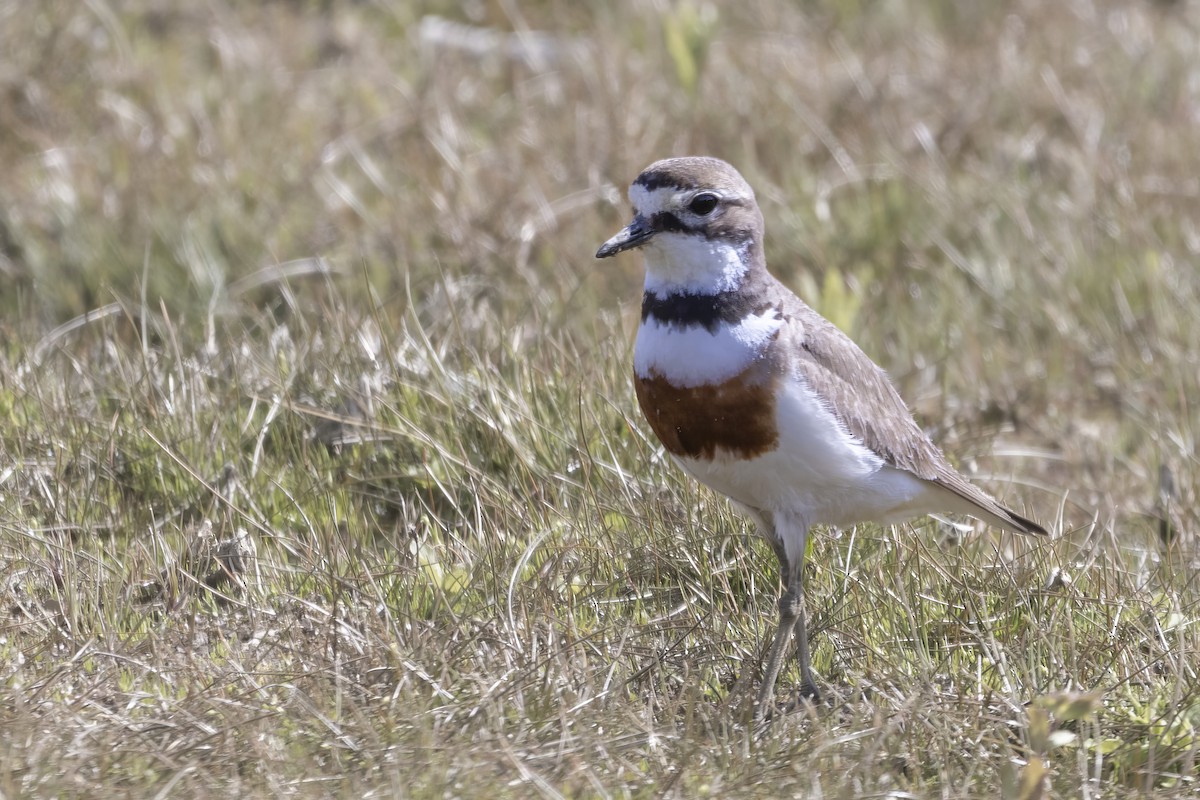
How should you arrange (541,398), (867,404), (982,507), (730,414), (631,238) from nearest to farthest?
(730,414)
(631,238)
(867,404)
(982,507)
(541,398)

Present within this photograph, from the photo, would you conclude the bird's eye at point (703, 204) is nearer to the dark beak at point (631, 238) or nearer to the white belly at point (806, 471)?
the dark beak at point (631, 238)

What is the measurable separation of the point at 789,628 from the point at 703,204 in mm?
1054

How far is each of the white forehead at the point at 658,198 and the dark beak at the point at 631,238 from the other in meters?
0.03

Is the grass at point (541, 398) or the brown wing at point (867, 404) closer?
the grass at point (541, 398)

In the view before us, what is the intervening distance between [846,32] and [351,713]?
6.23 metres

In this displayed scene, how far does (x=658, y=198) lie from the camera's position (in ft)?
12.9

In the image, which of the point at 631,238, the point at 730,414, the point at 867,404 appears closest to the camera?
the point at 730,414

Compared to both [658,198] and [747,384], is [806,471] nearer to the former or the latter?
[747,384]

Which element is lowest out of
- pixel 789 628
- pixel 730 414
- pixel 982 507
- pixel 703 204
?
pixel 789 628

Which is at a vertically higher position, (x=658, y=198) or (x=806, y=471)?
(x=658, y=198)

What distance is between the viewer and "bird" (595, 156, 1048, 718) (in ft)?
12.4

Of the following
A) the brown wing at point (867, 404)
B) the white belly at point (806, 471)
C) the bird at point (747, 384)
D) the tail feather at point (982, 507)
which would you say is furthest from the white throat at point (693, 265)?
the tail feather at point (982, 507)

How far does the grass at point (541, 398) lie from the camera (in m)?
3.40

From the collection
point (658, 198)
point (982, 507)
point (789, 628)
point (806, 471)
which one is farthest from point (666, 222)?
point (982, 507)
